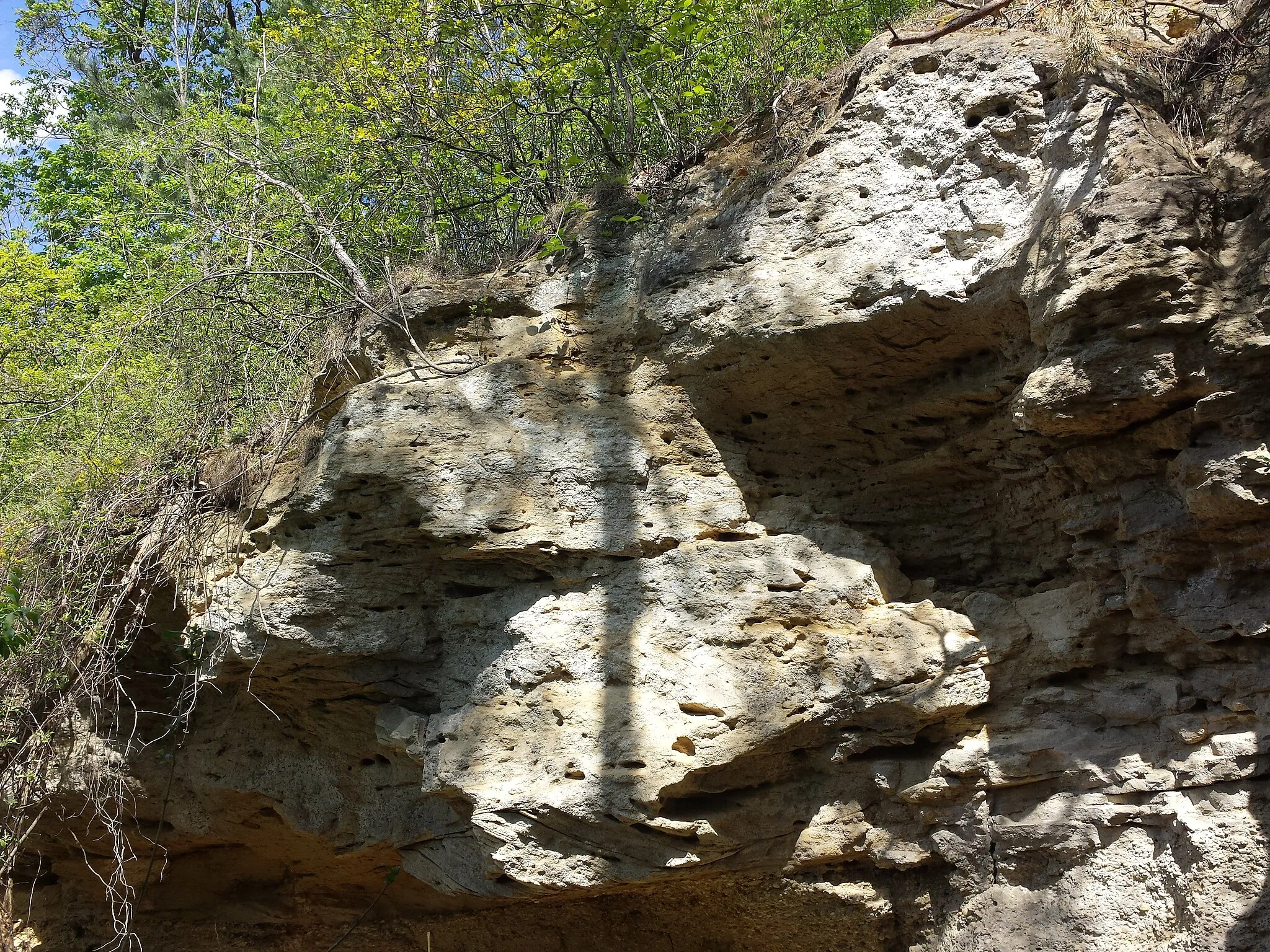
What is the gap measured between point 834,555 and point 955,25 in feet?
7.96

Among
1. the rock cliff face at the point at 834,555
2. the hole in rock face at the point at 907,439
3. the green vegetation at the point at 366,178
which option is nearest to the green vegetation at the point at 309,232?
the green vegetation at the point at 366,178

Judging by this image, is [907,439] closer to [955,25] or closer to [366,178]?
[955,25]

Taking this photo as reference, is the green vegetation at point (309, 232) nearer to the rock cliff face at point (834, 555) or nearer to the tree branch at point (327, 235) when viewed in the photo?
the tree branch at point (327, 235)

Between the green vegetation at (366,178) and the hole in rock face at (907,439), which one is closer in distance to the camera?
the hole in rock face at (907,439)

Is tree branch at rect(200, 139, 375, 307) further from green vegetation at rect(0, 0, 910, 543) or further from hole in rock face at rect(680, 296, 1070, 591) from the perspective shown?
hole in rock face at rect(680, 296, 1070, 591)

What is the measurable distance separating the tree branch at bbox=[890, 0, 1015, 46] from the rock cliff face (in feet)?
0.33

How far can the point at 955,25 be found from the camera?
448 centimetres

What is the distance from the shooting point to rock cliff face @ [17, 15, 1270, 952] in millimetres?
3854

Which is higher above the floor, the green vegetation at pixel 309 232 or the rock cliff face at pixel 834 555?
the green vegetation at pixel 309 232

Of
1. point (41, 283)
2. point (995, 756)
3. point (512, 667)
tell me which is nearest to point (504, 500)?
point (512, 667)

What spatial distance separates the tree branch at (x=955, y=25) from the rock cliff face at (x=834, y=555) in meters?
0.10

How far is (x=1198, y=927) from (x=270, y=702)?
4.54m

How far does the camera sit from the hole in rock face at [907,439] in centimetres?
446

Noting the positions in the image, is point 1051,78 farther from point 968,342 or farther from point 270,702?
point 270,702
